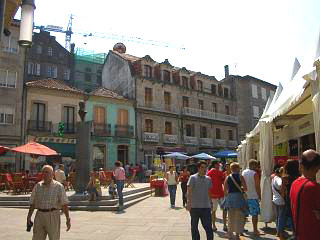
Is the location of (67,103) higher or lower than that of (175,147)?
higher

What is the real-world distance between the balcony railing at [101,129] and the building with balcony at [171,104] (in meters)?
3.31

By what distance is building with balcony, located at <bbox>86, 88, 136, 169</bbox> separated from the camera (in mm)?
32438

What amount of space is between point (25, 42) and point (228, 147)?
41.2 meters

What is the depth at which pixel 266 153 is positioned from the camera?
9.57 metres

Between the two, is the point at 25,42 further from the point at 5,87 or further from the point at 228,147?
the point at 228,147

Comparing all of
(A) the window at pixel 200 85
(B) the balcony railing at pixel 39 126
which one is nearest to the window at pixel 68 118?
(B) the balcony railing at pixel 39 126

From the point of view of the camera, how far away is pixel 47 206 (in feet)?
18.8

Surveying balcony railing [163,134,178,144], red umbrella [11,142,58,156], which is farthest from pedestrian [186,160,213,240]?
balcony railing [163,134,178,144]

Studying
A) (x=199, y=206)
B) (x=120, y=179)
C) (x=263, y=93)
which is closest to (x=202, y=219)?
(x=199, y=206)

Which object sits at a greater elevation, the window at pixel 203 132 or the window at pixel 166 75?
the window at pixel 166 75

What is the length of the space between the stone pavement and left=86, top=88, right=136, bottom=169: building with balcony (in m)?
18.6

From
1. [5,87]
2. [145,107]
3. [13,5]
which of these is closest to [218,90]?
[145,107]

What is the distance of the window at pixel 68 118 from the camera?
30.6 m

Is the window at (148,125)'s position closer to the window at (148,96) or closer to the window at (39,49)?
the window at (148,96)
